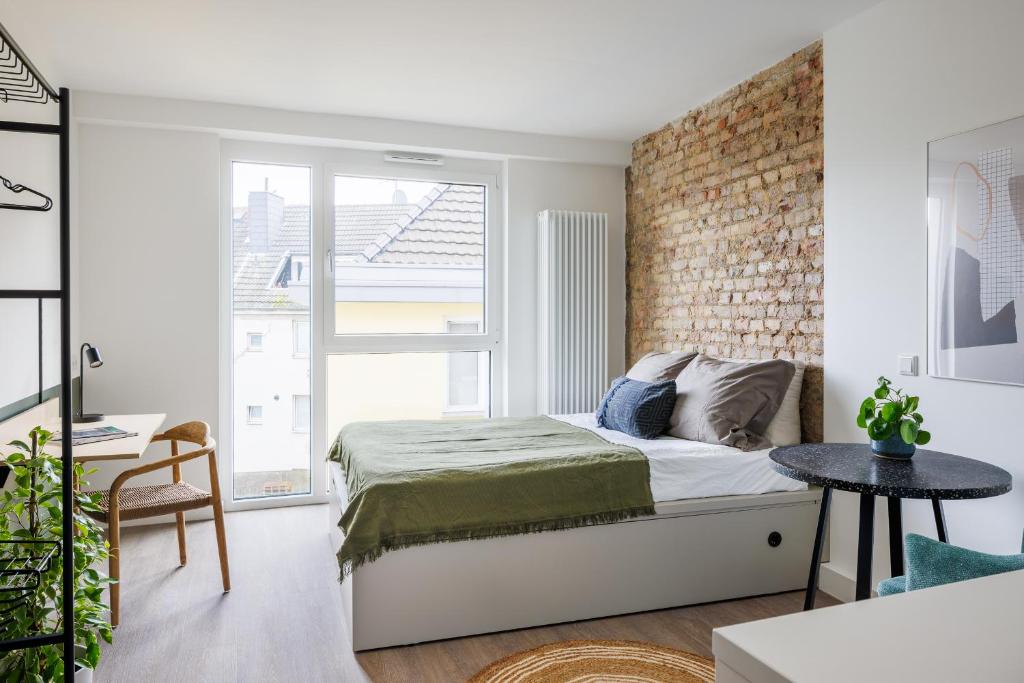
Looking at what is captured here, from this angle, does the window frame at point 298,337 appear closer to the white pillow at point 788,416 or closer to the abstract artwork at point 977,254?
the white pillow at point 788,416

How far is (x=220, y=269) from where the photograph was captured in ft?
14.1

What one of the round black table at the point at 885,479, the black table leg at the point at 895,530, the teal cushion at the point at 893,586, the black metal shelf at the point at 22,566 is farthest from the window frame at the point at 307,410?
the teal cushion at the point at 893,586

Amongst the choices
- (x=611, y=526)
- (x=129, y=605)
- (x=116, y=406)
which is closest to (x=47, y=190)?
(x=116, y=406)

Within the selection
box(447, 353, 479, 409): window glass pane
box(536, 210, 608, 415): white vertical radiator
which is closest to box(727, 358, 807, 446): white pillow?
box(536, 210, 608, 415): white vertical radiator

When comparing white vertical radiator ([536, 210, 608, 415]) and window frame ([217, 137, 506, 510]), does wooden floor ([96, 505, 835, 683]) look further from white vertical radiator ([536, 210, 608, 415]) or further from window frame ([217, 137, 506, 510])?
white vertical radiator ([536, 210, 608, 415])

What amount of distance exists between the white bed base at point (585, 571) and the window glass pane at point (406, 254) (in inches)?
72.1

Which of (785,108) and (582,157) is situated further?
(582,157)

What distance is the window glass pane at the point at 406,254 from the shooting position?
4621 millimetres

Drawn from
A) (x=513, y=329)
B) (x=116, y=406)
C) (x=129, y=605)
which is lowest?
(x=129, y=605)

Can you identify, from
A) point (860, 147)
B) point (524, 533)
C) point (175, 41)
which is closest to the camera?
point (524, 533)

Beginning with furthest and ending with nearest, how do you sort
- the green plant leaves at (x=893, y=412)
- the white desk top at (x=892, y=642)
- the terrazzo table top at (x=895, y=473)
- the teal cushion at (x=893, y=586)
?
the green plant leaves at (x=893, y=412) → the terrazzo table top at (x=895, y=473) → the teal cushion at (x=893, y=586) → the white desk top at (x=892, y=642)

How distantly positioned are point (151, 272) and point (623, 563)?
124 inches

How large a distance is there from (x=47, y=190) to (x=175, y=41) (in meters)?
0.99

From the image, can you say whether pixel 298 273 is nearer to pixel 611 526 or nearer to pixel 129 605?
pixel 129 605
